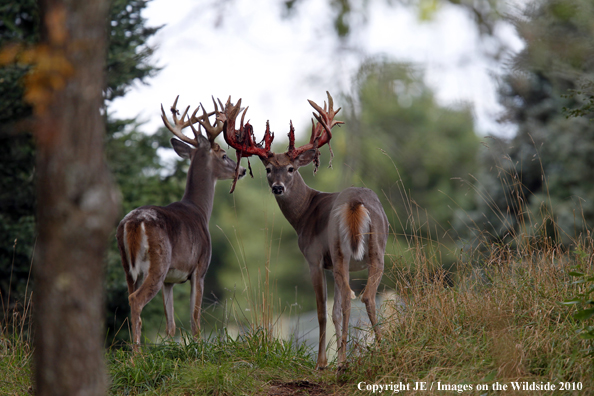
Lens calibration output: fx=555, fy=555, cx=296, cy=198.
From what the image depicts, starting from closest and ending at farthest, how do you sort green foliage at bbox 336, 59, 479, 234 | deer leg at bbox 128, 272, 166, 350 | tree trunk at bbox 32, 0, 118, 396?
green foliage at bbox 336, 59, 479, 234
tree trunk at bbox 32, 0, 118, 396
deer leg at bbox 128, 272, 166, 350

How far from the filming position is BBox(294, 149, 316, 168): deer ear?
645 cm

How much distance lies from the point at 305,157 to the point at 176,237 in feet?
5.72

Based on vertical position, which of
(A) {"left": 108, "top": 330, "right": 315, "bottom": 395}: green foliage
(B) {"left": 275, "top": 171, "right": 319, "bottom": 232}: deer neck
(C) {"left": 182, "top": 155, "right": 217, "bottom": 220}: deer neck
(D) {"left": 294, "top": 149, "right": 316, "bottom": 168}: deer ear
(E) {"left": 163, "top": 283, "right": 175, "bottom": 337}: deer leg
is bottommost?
(A) {"left": 108, "top": 330, "right": 315, "bottom": 395}: green foliage

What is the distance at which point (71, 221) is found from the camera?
7.54 ft

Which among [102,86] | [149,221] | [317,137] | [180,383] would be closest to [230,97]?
[317,137]

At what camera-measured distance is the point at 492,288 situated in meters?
4.50

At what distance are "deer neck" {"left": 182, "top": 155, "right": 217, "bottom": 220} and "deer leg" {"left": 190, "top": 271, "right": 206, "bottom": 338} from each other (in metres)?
1.02

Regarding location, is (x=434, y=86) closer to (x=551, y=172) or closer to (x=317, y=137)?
(x=317, y=137)

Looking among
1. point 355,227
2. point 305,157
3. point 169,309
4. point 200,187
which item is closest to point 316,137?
point 305,157

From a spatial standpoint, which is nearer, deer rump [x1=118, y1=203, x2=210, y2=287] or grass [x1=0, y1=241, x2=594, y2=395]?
grass [x1=0, y1=241, x2=594, y2=395]

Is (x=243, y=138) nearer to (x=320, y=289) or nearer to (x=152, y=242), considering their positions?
(x=152, y=242)

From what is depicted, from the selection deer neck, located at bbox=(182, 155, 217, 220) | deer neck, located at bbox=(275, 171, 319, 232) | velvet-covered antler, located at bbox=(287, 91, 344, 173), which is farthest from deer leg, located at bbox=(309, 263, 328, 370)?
deer neck, located at bbox=(182, 155, 217, 220)

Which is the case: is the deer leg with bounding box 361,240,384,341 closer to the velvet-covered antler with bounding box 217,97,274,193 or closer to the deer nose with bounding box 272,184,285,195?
the deer nose with bounding box 272,184,285,195

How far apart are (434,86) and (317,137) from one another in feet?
14.5
